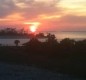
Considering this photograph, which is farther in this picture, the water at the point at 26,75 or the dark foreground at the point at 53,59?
the dark foreground at the point at 53,59

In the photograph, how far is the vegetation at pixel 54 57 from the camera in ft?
89.2

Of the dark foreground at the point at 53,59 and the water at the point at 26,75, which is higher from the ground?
the dark foreground at the point at 53,59

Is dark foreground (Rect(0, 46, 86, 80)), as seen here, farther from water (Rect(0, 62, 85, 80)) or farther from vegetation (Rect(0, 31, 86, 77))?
water (Rect(0, 62, 85, 80))

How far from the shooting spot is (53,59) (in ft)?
105

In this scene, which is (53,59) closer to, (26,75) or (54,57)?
(54,57)

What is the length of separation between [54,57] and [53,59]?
1016mm

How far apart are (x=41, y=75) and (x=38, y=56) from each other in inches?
415

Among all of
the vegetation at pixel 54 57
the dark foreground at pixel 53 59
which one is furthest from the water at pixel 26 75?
the vegetation at pixel 54 57

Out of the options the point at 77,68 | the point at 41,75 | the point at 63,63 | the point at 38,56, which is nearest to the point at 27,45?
the point at 38,56

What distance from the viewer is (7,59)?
32625 millimetres

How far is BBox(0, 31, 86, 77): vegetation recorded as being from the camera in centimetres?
2718

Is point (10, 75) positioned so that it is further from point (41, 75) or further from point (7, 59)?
point (7, 59)

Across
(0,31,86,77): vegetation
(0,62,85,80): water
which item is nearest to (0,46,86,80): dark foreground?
(0,31,86,77): vegetation

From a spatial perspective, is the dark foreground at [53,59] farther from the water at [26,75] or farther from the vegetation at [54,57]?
the water at [26,75]
